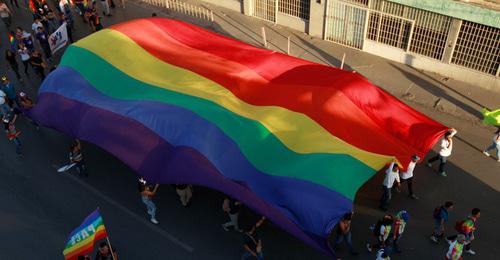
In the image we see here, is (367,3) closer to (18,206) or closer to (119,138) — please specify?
(119,138)

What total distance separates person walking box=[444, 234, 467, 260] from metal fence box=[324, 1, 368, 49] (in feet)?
32.8

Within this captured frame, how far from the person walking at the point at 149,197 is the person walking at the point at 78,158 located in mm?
2454

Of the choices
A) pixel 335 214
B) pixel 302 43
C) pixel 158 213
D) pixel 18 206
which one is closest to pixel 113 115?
pixel 158 213

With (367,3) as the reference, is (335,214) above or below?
below

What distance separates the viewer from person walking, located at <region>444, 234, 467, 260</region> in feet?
31.1

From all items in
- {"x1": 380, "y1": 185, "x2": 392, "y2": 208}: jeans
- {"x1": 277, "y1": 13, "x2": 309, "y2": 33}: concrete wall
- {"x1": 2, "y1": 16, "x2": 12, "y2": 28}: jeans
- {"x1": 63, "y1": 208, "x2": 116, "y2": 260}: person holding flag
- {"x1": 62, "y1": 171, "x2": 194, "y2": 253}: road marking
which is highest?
{"x1": 2, "y1": 16, "x2": 12, "y2": 28}: jeans

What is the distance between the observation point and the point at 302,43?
18750mm

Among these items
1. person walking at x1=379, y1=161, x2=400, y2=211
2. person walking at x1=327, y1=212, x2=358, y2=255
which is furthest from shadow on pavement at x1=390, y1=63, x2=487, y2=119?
person walking at x1=327, y1=212, x2=358, y2=255

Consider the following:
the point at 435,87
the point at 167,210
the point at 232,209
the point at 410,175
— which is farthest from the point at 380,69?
the point at 167,210

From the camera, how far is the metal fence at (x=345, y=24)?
17.5 metres

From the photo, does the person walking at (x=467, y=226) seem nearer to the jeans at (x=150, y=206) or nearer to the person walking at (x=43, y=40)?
the jeans at (x=150, y=206)

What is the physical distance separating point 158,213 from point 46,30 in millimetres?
11182

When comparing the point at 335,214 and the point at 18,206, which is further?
the point at 18,206

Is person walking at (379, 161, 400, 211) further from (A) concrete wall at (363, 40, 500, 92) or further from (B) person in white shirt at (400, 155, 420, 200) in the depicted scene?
(A) concrete wall at (363, 40, 500, 92)
